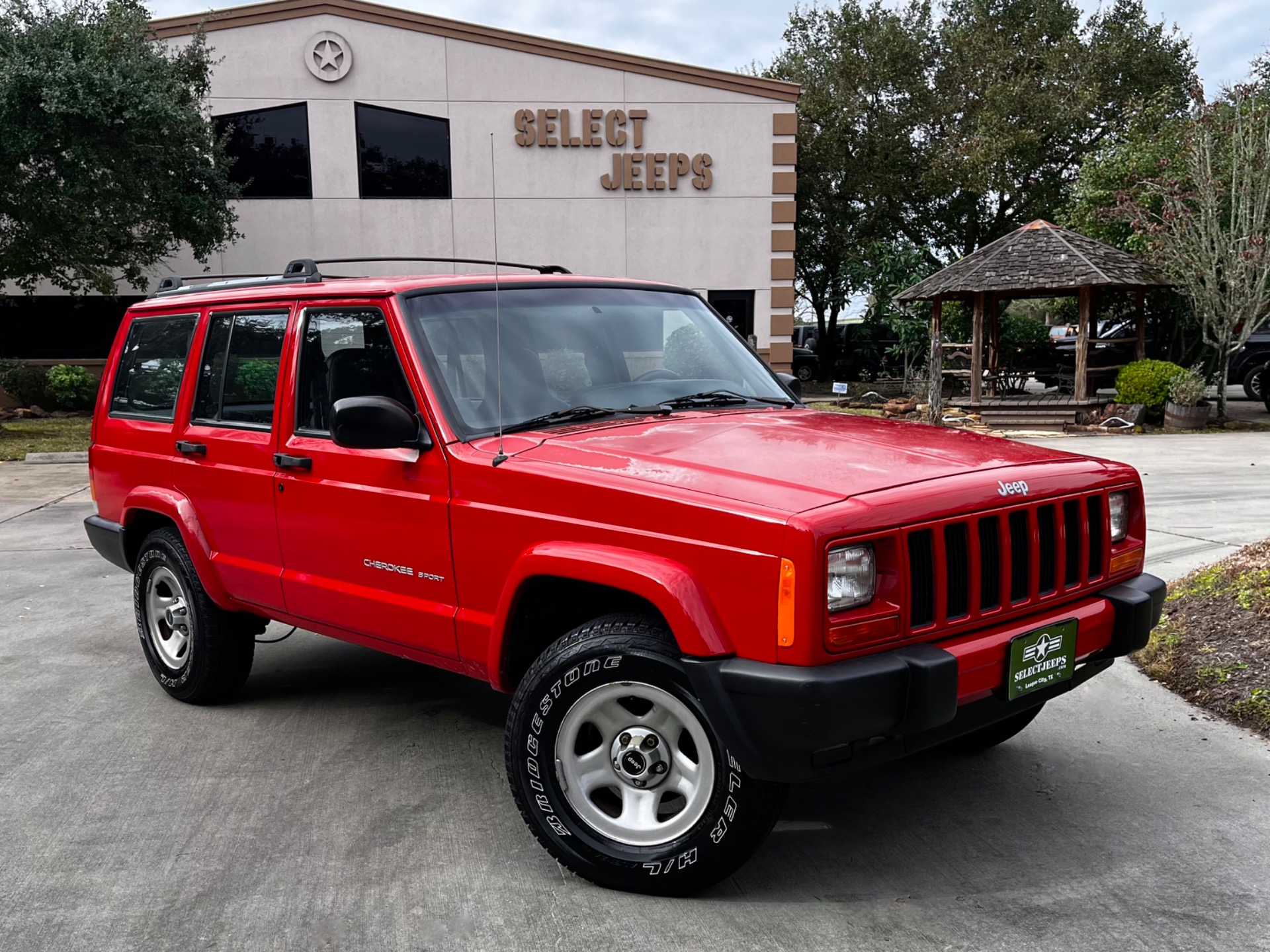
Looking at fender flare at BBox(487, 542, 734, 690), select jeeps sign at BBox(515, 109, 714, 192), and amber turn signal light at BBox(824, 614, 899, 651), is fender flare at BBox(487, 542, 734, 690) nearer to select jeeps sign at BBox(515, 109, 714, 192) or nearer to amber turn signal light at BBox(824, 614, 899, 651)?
amber turn signal light at BBox(824, 614, 899, 651)

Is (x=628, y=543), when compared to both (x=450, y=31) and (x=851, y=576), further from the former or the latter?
(x=450, y=31)

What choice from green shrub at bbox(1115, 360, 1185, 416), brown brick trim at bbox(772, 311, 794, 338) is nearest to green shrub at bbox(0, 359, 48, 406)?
brown brick trim at bbox(772, 311, 794, 338)

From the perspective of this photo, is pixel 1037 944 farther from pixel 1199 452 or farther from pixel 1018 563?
pixel 1199 452

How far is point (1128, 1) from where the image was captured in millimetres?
33094

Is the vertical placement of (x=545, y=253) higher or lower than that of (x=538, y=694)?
higher

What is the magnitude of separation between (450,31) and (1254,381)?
59.7ft

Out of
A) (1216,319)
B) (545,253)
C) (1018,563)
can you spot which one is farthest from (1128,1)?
(1018,563)

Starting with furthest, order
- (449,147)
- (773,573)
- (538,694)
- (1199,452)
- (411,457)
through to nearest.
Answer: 1. (449,147)
2. (1199,452)
3. (411,457)
4. (538,694)
5. (773,573)

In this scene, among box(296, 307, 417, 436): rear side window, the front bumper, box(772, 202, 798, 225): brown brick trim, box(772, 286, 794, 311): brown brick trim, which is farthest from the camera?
box(772, 286, 794, 311): brown brick trim

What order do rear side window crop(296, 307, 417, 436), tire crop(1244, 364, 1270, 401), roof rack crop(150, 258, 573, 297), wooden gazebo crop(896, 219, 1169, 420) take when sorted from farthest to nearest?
1. tire crop(1244, 364, 1270, 401)
2. wooden gazebo crop(896, 219, 1169, 420)
3. roof rack crop(150, 258, 573, 297)
4. rear side window crop(296, 307, 417, 436)

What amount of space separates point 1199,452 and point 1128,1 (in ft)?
79.7

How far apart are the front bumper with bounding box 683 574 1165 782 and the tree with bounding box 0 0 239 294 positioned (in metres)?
16.7

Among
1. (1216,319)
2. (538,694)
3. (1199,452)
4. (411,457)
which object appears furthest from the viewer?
(1216,319)

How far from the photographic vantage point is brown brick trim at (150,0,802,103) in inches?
791
